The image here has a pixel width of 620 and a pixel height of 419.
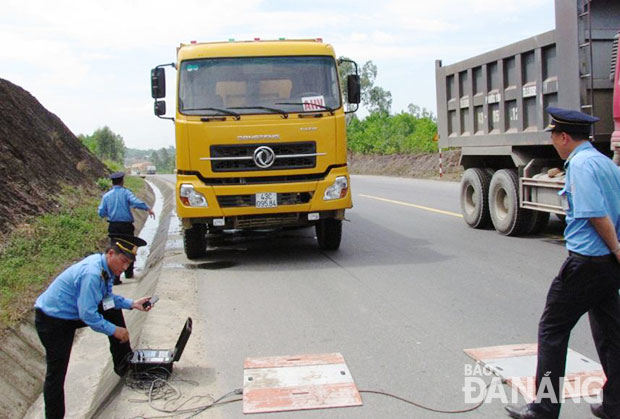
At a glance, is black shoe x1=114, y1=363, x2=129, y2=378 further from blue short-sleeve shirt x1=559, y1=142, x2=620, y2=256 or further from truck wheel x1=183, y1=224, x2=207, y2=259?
truck wheel x1=183, y1=224, x2=207, y2=259

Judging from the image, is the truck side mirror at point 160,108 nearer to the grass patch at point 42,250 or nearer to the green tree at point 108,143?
the grass patch at point 42,250

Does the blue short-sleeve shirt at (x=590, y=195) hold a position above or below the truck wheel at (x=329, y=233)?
above

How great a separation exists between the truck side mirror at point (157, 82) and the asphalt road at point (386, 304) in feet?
8.07

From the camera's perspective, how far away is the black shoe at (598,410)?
3.76 m

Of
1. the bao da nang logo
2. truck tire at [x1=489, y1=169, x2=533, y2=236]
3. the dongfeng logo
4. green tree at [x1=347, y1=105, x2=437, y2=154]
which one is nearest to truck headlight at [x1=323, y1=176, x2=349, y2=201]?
the dongfeng logo

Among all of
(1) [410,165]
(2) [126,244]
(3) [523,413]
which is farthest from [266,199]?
(1) [410,165]

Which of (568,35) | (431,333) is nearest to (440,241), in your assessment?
(568,35)

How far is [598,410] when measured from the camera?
150 inches

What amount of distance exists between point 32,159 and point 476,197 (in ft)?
40.3

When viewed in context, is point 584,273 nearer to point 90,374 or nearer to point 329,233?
point 90,374

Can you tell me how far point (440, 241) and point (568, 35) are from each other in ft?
11.5

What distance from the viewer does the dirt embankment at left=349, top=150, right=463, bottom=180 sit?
27.1m

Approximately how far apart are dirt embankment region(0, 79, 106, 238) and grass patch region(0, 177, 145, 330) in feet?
1.34

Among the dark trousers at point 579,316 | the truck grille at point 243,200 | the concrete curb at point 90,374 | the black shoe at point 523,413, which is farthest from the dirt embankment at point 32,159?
the dark trousers at point 579,316
